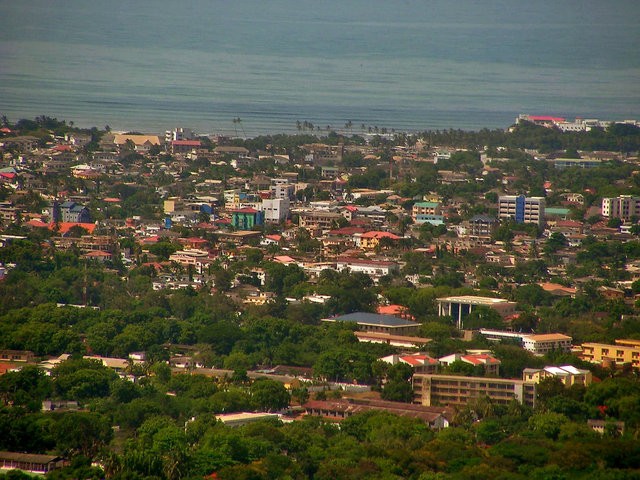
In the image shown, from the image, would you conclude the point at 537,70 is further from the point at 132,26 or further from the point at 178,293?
the point at 178,293

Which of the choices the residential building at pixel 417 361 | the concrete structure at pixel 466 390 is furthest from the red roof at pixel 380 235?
the concrete structure at pixel 466 390

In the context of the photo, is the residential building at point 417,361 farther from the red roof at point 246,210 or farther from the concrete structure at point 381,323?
the red roof at point 246,210

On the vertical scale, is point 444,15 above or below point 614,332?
above

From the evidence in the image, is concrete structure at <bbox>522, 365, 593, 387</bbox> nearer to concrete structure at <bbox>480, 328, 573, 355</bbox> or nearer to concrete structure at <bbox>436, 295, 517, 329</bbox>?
concrete structure at <bbox>480, 328, 573, 355</bbox>

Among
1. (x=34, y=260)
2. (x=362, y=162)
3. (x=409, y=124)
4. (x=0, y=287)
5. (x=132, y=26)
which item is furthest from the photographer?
(x=132, y=26)

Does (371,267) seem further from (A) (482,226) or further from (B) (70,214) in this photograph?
(B) (70,214)

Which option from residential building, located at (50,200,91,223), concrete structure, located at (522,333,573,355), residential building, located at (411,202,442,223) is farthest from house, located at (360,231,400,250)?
concrete structure, located at (522,333,573,355)

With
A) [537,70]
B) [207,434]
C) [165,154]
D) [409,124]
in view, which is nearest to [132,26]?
[537,70]
